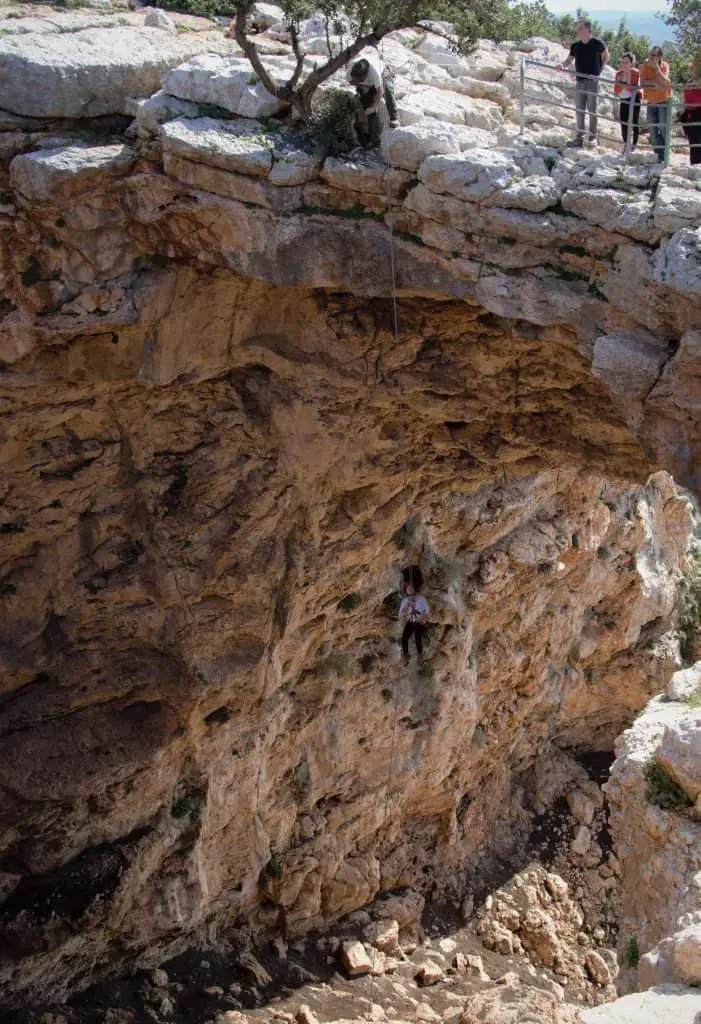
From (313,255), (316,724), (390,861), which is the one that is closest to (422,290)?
(313,255)

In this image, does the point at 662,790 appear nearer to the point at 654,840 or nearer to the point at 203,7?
the point at 654,840

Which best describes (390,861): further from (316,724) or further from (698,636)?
(698,636)

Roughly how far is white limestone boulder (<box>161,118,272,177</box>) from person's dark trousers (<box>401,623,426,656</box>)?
745 centimetres

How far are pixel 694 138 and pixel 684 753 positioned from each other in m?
5.00

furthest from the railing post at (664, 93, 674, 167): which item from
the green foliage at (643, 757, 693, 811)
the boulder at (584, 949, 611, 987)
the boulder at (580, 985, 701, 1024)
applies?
the boulder at (584, 949, 611, 987)

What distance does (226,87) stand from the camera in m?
10.1

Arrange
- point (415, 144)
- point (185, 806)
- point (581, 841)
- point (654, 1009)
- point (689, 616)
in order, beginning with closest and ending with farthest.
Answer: point (654, 1009) < point (415, 144) < point (185, 806) < point (581, 841) < point (689, 616)

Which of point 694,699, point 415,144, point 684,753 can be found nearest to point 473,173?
point 415,144

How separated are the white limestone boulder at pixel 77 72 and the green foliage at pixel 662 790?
23.4 feet

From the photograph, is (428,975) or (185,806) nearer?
(185,806)


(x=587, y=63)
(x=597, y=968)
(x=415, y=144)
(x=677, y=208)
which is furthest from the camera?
(x=597, y=968)

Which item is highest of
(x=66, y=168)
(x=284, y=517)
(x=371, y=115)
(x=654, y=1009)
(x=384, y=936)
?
(x=371, y=115)

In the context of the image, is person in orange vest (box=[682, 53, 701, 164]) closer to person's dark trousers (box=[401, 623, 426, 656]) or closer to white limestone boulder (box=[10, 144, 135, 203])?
white limestone boulder (box=[10, 144, 135, 203])

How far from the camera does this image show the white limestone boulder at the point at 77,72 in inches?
399
